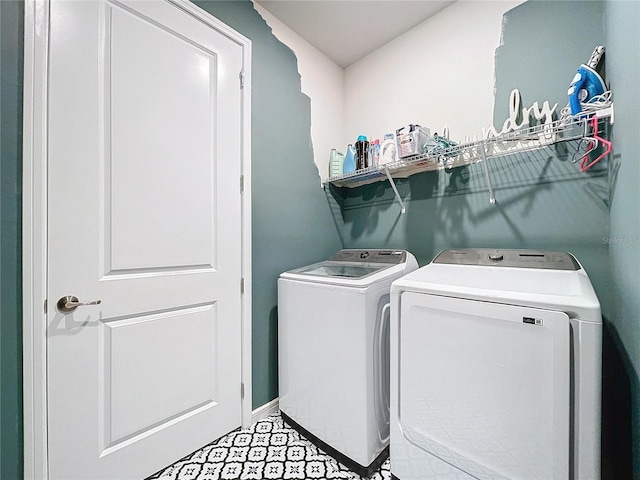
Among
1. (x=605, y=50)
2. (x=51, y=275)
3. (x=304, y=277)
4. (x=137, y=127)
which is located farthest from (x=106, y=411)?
(x=605, y=50)

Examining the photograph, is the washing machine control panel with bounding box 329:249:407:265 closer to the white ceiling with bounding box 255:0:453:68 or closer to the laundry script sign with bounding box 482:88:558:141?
the laundry script sign with bounding box 482:88:558:141

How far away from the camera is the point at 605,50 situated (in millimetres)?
1277

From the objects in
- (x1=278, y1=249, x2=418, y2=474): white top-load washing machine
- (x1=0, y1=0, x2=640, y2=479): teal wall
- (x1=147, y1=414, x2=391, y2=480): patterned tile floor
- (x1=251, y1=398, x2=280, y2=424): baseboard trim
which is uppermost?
(x1=0, y1=0, x2=640, y2=479): teal wall

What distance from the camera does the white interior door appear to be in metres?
1.15

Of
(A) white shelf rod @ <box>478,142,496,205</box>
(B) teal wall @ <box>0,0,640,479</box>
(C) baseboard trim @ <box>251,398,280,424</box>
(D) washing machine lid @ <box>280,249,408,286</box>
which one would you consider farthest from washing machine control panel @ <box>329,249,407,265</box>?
(C) baseboard trim @ <box>251,398,280,424</box>

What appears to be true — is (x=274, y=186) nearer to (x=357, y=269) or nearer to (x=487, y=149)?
(x=357, y=269)

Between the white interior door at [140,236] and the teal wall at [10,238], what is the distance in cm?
9

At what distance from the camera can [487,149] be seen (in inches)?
64.6

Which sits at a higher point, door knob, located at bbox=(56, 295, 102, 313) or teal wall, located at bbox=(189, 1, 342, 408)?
teal wall, located at bbox=(189, 1, 342, 408)

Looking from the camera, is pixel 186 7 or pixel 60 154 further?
pixel 186 7

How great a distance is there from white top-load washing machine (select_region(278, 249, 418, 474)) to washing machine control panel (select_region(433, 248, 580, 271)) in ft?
0.91

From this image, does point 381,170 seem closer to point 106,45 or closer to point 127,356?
point 106,45

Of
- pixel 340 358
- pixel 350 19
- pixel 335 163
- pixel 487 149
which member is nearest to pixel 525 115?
pixel 487 149

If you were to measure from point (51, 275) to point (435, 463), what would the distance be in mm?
1747
